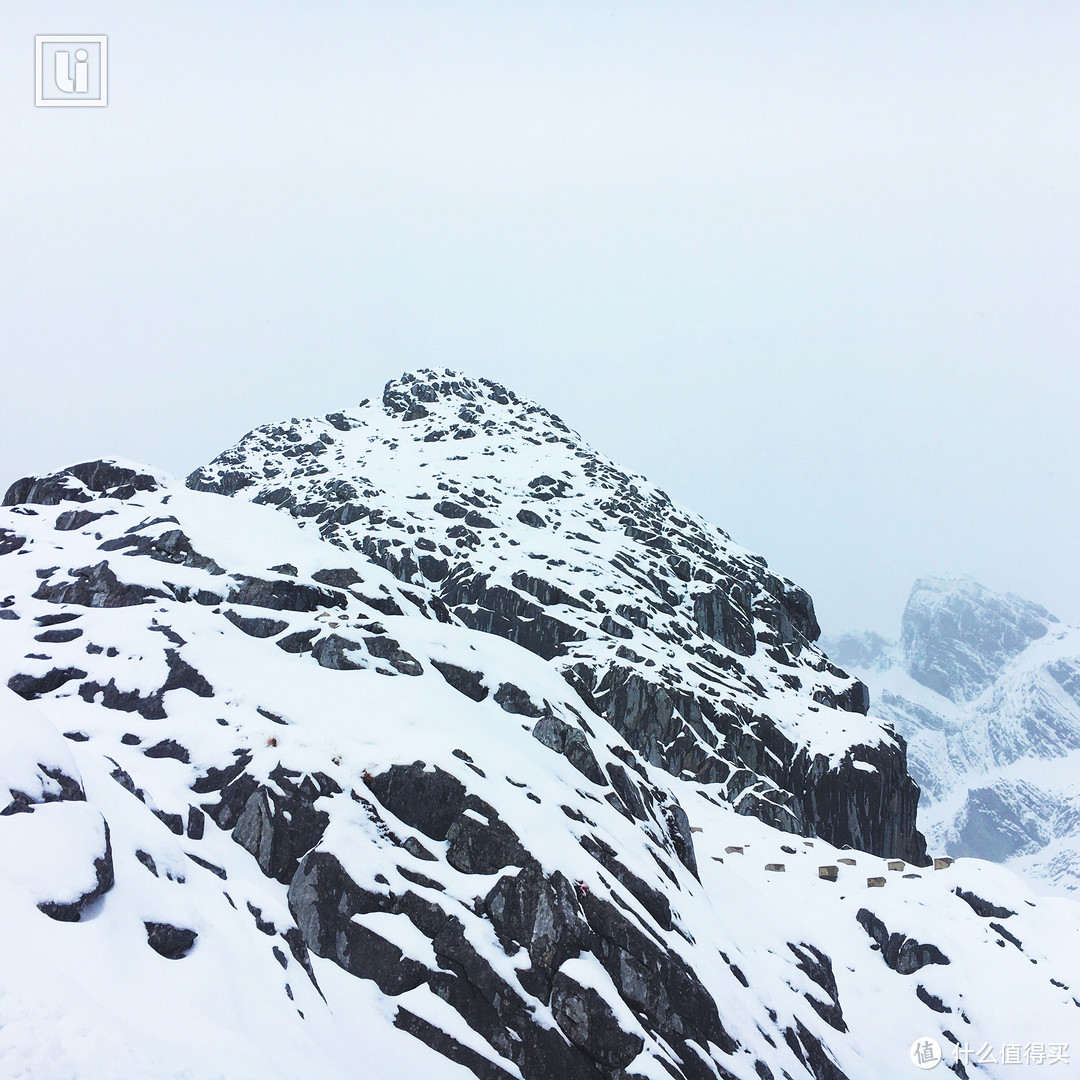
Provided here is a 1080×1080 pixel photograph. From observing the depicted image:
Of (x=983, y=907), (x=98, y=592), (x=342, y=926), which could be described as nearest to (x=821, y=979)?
(x=983, y=907)

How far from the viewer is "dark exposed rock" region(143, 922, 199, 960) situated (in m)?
15.8

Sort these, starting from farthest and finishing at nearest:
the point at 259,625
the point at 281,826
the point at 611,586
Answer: the point at 611,586 < the point at 259,625 < the point at 281,826

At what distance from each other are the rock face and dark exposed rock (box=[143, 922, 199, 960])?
104 ft

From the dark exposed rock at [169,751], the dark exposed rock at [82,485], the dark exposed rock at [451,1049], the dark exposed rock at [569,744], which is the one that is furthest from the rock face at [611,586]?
the dark exposed rock at [82,485]

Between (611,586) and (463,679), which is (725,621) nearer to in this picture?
(611,586)

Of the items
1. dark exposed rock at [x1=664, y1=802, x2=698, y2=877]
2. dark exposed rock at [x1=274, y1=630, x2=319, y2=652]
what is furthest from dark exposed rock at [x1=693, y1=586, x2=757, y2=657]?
dark exposed rock at [x1=274, y1=630, x2=319, y2=652]

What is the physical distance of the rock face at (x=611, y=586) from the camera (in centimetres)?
8050

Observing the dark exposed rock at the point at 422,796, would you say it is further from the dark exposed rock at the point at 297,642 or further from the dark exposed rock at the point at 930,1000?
the dark exposed rock at the point at 930,1000

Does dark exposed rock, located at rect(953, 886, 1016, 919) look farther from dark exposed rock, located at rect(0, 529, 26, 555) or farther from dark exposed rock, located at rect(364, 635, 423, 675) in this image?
dark exposed rock, located at rect(0, 529, 26, 555)

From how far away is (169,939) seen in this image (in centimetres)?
1609

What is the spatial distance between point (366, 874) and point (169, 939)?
7.59 metres

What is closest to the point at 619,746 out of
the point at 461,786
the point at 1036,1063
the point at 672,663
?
the point at 461,786

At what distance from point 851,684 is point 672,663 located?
1279 inches

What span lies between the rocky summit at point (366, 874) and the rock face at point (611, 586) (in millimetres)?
16220
